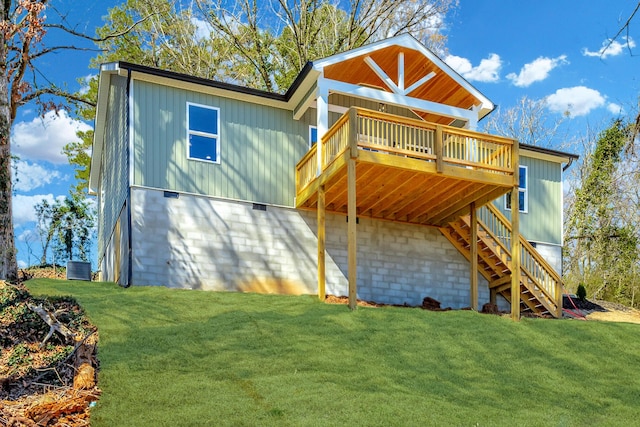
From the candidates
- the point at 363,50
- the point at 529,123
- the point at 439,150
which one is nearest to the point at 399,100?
the point at 363,50

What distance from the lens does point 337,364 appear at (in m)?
9.95

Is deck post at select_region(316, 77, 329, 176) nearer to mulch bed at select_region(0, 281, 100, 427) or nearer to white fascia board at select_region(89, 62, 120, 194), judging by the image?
white fascia board at select_region(89, 62, 120, 194)

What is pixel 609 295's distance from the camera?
1121 inches

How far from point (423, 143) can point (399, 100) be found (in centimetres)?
176

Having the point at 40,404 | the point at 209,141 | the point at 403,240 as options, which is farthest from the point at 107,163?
the point at 40,404

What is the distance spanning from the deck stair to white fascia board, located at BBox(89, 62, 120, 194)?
30.2 ft

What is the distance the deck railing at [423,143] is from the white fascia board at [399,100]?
4.04 ft

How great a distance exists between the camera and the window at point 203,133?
15906 millimetres

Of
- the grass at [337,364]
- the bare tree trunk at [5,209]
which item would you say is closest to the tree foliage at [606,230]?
the grass at [337,364]

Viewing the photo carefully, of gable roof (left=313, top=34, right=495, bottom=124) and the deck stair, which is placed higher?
gable roof (left=313, top=34, right=495, bottom=124)

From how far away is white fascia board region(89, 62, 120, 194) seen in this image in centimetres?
1631

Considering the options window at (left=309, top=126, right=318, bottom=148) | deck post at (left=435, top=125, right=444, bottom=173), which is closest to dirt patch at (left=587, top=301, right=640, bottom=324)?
deck post at (left=435, top=125, right=444, bottom=173)

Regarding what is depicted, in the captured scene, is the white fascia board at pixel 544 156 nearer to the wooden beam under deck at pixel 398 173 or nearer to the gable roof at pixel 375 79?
the gable roof at pixel 375 79

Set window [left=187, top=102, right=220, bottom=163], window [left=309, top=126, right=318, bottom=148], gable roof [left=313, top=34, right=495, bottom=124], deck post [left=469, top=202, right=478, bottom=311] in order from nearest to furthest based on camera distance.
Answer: window [left=187, top=102, right=220, bottom=163] → gable roof [left=313, top=34, right=495, bottom=124] → deck post [left=469, top=202, right=478, bottom=311] → window [left=309, top=126, right=318, bottom=148]
